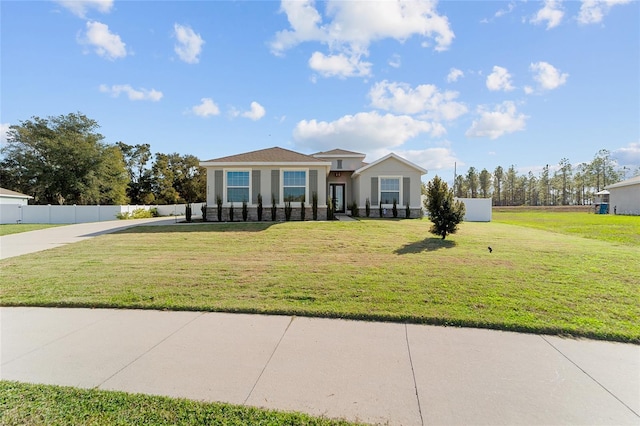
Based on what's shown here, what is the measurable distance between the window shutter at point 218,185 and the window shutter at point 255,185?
164 centimetres

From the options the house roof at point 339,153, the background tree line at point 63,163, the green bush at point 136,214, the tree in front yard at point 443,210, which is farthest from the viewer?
the background tree line at point 63,163

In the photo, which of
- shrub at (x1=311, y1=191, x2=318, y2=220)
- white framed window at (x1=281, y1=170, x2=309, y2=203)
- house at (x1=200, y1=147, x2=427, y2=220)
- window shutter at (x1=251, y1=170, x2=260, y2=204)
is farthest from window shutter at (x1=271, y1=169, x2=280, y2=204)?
shrub at (x1=311, y1=191, x2=318, y2=220)

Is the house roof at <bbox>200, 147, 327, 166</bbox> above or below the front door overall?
above

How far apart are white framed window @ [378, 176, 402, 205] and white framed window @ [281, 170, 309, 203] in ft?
17.5

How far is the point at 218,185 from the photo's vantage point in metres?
15.7

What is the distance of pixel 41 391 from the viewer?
263cm

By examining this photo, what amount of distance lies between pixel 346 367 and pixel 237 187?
14.0 m

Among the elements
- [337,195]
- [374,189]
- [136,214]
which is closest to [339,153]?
[337,195]

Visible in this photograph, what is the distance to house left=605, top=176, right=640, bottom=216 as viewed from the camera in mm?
27344

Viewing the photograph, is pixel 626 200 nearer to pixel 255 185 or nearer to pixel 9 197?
pixel 255 185

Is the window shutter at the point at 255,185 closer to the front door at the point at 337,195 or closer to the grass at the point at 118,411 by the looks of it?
the front door at the point at 337,195

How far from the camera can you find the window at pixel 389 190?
18.2m

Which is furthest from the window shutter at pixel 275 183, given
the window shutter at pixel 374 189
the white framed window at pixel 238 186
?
the window shutter at pixel 374 189

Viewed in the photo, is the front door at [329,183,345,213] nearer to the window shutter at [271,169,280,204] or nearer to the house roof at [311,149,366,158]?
the house roof at [311,149,366,158]
